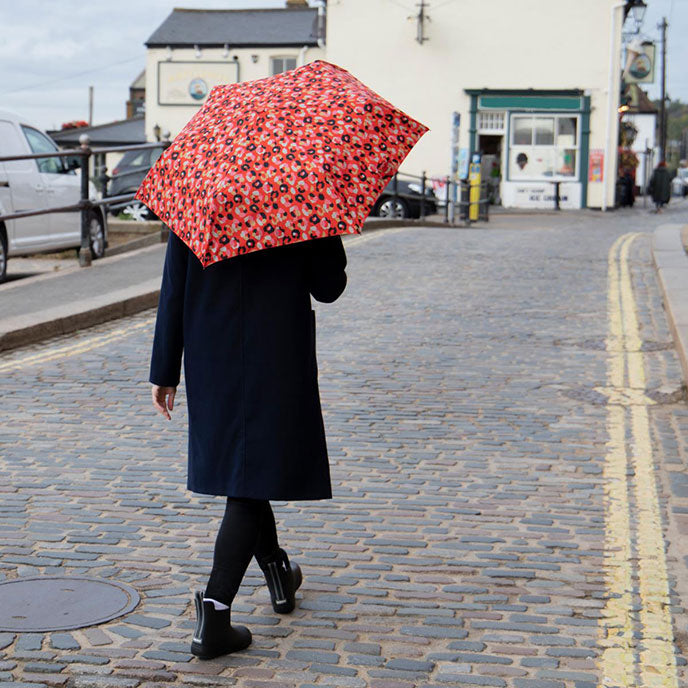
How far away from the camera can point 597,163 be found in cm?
3897

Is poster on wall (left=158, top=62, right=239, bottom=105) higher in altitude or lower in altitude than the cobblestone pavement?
higher

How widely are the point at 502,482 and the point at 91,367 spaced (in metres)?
3.98

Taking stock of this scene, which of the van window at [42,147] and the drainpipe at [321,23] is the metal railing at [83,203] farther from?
the drainpipe at [321,23]

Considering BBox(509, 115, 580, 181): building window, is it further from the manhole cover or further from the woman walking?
the woman walking

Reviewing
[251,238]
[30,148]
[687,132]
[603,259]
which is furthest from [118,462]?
[687,132]

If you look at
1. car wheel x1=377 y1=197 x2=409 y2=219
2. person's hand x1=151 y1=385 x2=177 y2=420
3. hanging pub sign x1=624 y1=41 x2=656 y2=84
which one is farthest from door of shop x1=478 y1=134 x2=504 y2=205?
person's hand x1=151 y1=385 x2=177 y2=420

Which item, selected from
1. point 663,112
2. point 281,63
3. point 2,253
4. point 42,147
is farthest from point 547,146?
point 2,253

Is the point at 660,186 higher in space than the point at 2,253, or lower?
higher

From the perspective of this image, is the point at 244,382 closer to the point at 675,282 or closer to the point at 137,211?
the point at 675,282

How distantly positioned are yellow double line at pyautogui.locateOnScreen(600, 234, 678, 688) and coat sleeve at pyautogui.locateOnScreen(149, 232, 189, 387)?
1.65 meters

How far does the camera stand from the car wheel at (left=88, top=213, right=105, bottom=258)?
15.2 meters

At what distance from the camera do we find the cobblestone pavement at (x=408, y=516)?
3729 mm

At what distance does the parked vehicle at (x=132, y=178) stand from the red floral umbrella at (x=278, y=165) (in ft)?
60.0

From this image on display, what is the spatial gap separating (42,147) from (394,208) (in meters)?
14.7
